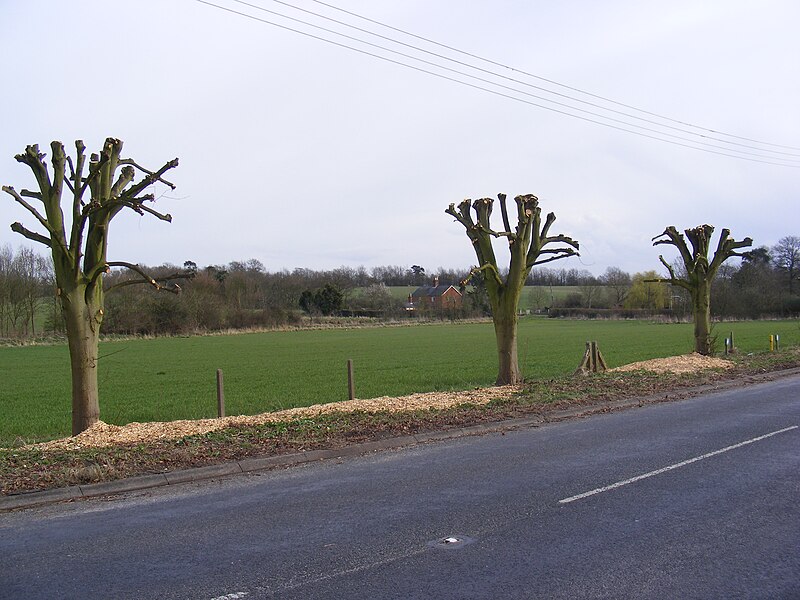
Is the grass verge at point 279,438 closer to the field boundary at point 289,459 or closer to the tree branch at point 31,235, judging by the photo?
the field boundary at point 289,459

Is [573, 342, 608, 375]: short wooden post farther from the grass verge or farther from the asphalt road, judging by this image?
the asphalt road

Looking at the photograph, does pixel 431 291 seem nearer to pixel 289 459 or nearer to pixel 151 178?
pixel 151 178

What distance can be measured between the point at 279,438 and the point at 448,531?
16.7 feet

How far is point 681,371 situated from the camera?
66.2ft

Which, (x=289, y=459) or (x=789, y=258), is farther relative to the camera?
(x=789, y=258)

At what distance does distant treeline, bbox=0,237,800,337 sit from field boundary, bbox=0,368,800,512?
132 ft

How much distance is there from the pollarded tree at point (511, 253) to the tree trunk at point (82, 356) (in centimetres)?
916

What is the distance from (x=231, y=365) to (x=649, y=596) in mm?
35035

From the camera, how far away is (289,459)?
982 cm

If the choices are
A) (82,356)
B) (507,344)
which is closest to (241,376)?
(507,344)

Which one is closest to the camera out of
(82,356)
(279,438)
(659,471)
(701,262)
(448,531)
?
(448,531)

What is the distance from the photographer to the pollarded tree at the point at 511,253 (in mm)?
17531

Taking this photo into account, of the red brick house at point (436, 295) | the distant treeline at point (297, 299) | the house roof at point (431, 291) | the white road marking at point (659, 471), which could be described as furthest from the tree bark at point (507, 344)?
the house roof at point (431, 291)

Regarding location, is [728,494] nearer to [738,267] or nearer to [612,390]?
[612,390]
